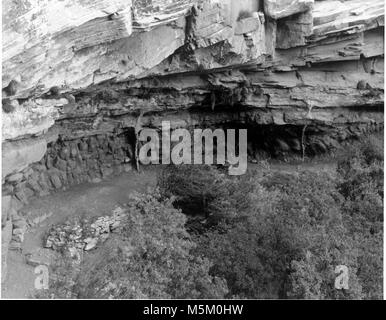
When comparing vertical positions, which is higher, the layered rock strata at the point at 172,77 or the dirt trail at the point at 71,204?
the layered rock strata at the point at 172,77

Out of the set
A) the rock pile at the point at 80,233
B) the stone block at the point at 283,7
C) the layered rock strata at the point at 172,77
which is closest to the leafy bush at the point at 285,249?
the rock pile at the point at 80,233

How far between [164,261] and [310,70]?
11244 millimetres

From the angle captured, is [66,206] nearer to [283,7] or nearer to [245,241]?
[245,241]

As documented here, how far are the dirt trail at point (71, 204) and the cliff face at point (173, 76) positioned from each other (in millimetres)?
540

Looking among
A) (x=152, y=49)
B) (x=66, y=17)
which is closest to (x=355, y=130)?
(x=152, y=49)

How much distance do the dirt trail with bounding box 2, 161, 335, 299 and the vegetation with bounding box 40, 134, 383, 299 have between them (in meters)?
1.40

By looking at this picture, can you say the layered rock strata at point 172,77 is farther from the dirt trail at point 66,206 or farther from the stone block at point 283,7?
the dirt trail at point 66,206

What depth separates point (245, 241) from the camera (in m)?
16.4

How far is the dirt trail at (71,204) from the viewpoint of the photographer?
14820 mm

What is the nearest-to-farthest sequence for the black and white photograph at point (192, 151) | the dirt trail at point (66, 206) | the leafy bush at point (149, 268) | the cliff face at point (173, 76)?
the cliff face at point (173, 76) → the black and white photograph at point (192, 151) → the leafy bush at point (149, 268) → the dirt trail at point (66, 206)

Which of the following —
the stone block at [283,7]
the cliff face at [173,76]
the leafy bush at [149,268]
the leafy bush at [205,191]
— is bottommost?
the leafy bush at [149,268]

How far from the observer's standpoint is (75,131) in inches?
786

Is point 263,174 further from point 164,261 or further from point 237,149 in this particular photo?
point 164,261

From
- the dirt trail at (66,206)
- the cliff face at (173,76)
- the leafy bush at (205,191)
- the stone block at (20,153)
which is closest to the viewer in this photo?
the cliff face at (173,76)
